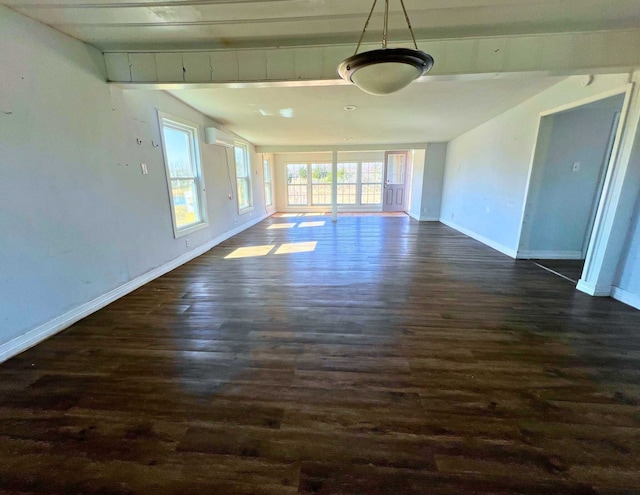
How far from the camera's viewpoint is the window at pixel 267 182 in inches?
368

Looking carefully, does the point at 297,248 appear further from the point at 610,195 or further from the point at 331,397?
the point at 610,195

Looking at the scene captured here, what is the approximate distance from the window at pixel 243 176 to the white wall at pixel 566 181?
588cm

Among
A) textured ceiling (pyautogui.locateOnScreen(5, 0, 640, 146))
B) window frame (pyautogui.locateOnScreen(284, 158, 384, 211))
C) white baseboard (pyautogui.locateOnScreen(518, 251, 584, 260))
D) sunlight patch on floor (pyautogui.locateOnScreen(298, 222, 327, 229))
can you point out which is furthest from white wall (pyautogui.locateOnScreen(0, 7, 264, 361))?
window frame (pyautogui.locateOnScreen(284, 158, 384, 211))

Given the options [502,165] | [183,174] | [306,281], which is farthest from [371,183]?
[306,281]

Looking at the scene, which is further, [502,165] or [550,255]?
[502,165]

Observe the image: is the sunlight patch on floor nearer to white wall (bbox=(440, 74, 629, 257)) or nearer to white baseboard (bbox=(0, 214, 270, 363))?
white wall (bbox=(440, 74, 629, 257))

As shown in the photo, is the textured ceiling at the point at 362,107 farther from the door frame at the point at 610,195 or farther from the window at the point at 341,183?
the window at the point at 341,183

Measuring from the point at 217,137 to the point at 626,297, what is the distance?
19.8 ft

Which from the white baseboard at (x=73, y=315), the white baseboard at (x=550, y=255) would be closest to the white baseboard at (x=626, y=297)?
the white baseboard at (x=550, y=255)

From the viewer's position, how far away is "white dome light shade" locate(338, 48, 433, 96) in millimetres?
1220

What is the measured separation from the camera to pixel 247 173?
7566 millimetres

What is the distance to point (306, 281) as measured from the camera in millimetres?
3404

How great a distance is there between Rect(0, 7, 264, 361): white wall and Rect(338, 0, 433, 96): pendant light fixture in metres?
2.45

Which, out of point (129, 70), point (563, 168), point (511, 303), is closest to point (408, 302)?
point (511, 303)
